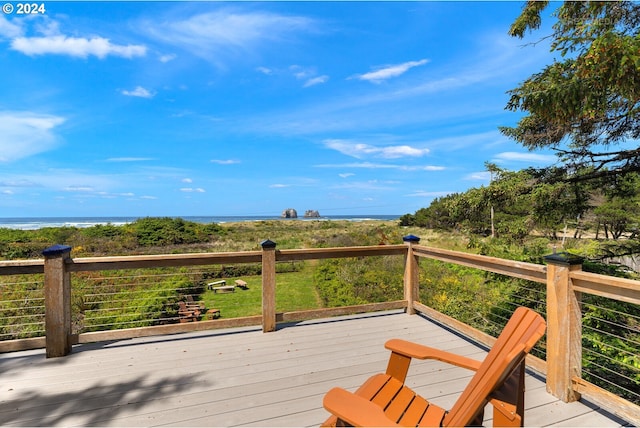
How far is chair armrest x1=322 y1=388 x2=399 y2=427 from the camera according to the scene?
1.14 meters

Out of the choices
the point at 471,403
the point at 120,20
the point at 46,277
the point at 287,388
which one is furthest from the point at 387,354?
the point at 120,20

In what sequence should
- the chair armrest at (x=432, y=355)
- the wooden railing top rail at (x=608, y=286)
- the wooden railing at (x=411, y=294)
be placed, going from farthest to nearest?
the wooden railing at (x=411, y=294) < the wooden railing top rail at (x=608, y=286) < the chair armrest at (x=432, y=355)

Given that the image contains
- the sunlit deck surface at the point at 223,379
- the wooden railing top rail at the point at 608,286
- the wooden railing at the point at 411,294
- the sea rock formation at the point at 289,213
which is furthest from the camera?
the sea rock formation at the point at 289,213

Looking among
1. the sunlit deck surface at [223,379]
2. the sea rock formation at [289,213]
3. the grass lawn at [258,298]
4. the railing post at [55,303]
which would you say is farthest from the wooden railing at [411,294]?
the sea rock formation at [289,213]

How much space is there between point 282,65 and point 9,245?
15.0 m

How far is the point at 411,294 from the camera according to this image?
4703 mm

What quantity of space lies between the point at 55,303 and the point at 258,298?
248 inches

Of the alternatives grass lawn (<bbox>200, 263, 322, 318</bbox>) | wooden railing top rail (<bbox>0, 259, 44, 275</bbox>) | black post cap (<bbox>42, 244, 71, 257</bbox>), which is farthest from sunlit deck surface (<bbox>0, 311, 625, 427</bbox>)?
grass lawn (<bbox>200, 263, 322, 318</bbox>)

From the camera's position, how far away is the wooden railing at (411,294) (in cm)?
238

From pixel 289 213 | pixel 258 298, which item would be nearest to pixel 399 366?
pixel 258 298

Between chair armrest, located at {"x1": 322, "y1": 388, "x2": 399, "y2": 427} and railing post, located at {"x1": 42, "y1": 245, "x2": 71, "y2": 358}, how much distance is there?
3.44 metres

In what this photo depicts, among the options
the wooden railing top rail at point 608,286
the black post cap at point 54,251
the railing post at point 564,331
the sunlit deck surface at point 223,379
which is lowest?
the sunlit deck surface at point 223,379

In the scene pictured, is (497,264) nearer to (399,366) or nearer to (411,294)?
(411,294)

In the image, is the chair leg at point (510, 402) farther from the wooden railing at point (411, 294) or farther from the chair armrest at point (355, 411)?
the wooden railing at point (411, 294)
